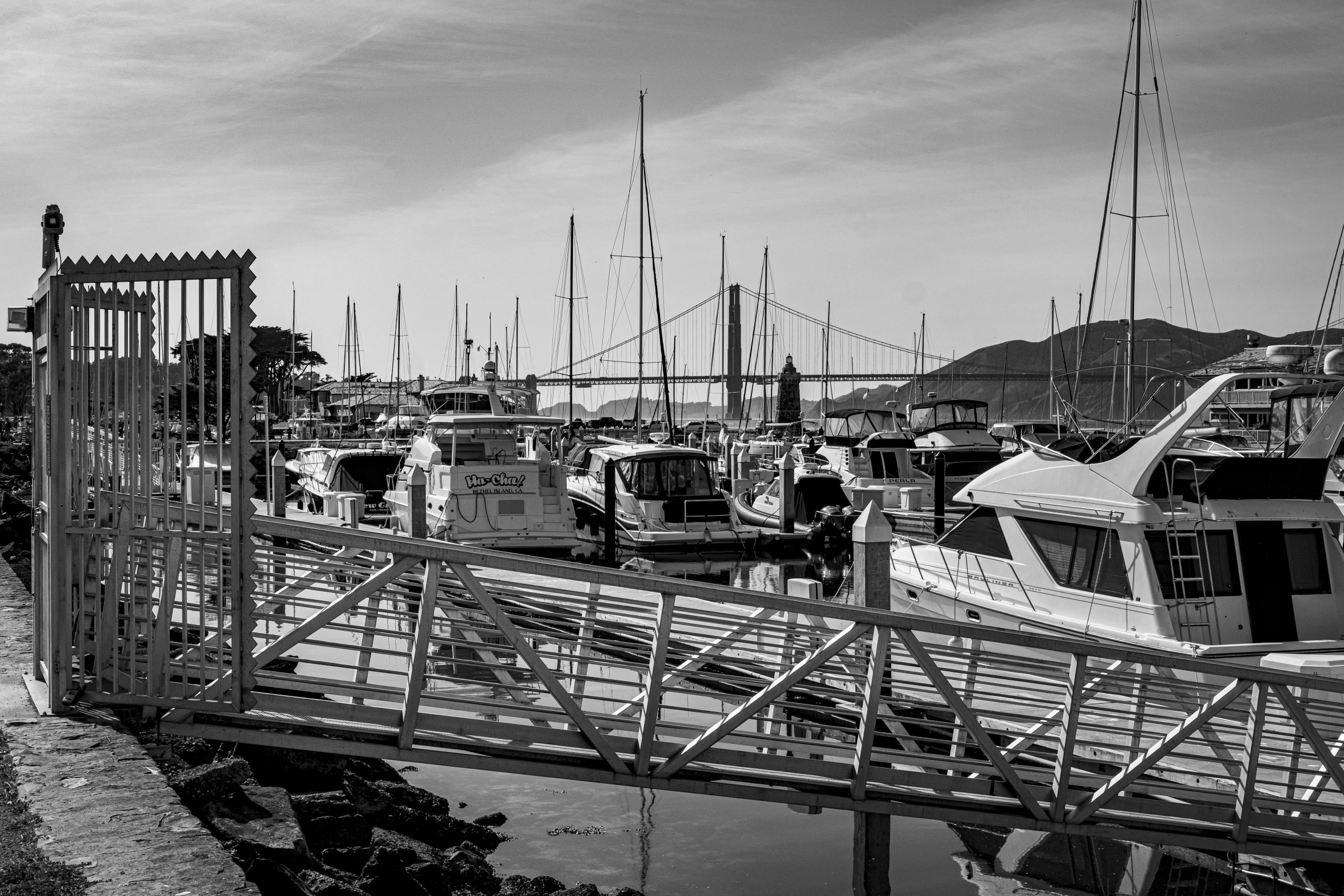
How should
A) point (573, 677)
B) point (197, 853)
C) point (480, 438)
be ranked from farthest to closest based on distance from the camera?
point (480, 438), point (573, 677), point (197, 853)

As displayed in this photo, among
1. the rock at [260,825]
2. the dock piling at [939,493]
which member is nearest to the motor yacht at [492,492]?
the dock piling at [939,493]

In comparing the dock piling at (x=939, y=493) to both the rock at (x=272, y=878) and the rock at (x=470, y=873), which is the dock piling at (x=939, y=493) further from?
the rock at (x=272, y=878)

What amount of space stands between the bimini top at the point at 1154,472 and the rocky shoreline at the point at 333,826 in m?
5.83

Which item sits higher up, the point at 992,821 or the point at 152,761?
the point at 152,761

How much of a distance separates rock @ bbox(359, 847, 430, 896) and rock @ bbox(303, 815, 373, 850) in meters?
0.75

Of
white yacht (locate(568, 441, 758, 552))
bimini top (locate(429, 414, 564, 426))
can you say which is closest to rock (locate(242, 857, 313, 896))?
bimini top (locate(429, 414, 564, 426))

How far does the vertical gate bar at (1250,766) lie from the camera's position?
711 centimetres

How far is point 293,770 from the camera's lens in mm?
9336

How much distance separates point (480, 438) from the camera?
79.5ft

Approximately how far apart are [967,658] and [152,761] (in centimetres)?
450

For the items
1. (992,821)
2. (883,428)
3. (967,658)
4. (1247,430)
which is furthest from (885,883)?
(883,428)

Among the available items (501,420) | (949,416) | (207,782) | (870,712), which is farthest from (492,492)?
(949,416)

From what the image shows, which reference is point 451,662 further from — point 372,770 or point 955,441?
point 955,441

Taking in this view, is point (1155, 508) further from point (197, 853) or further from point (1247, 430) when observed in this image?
point (197, 853)
